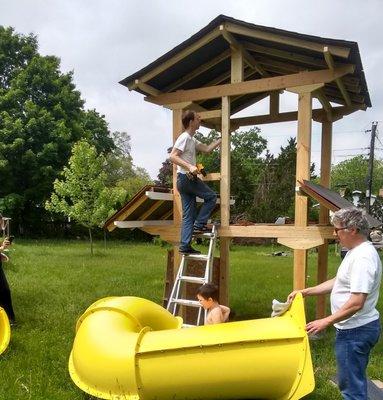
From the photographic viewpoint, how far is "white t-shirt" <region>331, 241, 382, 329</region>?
11.4 ft

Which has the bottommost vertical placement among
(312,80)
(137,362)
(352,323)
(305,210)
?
(137,362)

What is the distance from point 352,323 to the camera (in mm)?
3650

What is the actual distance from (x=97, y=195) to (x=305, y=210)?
17.0 metres

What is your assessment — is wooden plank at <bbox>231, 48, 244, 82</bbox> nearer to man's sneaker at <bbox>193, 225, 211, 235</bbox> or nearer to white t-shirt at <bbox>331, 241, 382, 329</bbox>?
man's sneaker at <bbox>193, 225, 211, 235</bbox>

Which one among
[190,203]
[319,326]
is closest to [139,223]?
[190,203]

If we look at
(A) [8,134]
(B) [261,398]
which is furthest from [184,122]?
(A) [8,134]

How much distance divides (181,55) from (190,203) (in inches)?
98.2

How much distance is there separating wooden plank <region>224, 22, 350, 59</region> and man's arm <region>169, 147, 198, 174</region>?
7.00 ft

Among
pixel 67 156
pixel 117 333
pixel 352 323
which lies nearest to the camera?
pixel 352 323

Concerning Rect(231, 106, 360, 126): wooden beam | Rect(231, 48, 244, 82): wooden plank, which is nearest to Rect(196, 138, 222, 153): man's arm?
Rect(231, 48, 244, 82): wooden plank

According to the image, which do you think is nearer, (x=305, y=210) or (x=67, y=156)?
(x=305, y=210)

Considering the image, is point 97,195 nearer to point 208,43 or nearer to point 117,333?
point 208,43

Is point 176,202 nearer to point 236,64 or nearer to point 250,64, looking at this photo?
point 236,64

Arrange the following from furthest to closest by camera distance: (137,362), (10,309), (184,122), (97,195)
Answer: (97,195) < (10,309) < (184,122) < (137,362)
